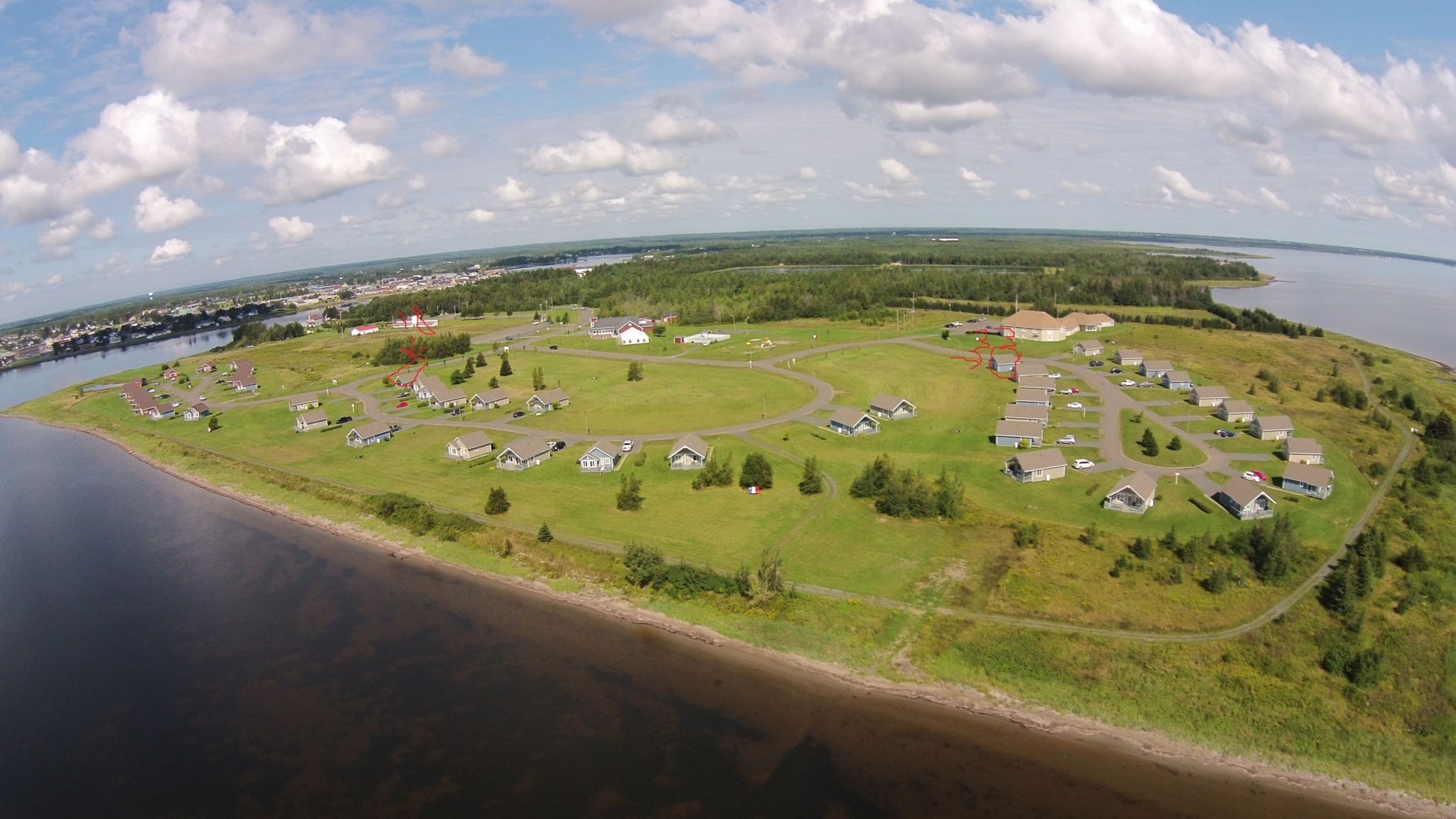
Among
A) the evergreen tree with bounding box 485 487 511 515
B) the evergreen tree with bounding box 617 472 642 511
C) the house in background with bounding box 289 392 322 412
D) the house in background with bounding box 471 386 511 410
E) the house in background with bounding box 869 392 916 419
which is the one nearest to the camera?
the evergreen tree with bounding box 617 472 642 511

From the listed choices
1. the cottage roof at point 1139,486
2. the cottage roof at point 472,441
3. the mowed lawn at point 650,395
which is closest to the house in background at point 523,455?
the cottage roof at point 472,441

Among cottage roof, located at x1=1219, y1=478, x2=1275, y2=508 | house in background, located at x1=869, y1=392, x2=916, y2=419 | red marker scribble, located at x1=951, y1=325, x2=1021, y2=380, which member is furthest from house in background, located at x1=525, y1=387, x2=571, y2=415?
cottage roof, located at x1=1219, y1=478, x2=1275, y2=508

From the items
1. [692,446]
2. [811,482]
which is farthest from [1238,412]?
[692,446]

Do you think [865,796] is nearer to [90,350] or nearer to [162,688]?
[162,688]

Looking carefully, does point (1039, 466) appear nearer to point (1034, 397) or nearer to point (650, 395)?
point (1034, 397)

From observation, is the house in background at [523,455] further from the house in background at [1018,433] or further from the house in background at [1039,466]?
the house in background at [1018,433]

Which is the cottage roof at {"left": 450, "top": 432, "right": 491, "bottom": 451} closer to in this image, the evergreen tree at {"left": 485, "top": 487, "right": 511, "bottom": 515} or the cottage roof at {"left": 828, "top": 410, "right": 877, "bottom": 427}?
the evergreen tree at {"left": 485, "top": 487, "right": 511, "bottom": 515}
